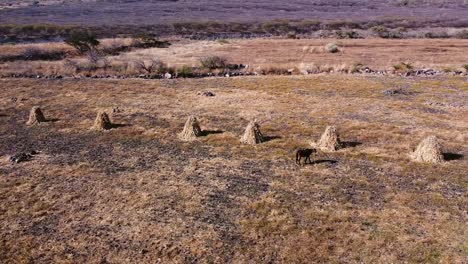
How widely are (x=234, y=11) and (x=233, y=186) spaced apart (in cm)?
11314

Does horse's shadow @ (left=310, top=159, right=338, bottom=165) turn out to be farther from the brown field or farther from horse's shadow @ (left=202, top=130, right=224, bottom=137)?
the brown field

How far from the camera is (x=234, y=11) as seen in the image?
125 m

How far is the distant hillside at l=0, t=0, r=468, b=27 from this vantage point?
10638 centimetres

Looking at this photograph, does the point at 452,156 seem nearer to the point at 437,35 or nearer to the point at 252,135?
the point at 252,135

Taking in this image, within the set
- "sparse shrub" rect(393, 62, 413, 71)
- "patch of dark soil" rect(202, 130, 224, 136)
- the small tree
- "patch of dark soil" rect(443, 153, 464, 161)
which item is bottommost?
"patch of dark soil" rect(202, 130, 224, 136)

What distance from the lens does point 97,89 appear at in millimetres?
37375

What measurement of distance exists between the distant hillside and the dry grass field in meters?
77.9

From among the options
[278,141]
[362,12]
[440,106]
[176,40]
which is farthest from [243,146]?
[362,12]

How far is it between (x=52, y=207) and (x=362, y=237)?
11280 millimetres

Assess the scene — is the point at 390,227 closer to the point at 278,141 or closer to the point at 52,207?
the point at 278,141

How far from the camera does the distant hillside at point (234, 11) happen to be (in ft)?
349

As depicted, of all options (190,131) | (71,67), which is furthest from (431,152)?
(71,67)

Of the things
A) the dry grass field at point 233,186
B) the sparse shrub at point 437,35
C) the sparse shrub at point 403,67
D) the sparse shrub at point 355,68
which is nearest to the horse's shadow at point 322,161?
the dry grass field at point 233,186

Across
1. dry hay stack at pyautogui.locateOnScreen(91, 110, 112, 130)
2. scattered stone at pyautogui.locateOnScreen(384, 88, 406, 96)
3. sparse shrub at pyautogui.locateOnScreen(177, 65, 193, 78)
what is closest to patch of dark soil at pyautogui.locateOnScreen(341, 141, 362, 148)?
scattered stone at pyautogui.locateOnScreen(384, 88, 406, 96)
